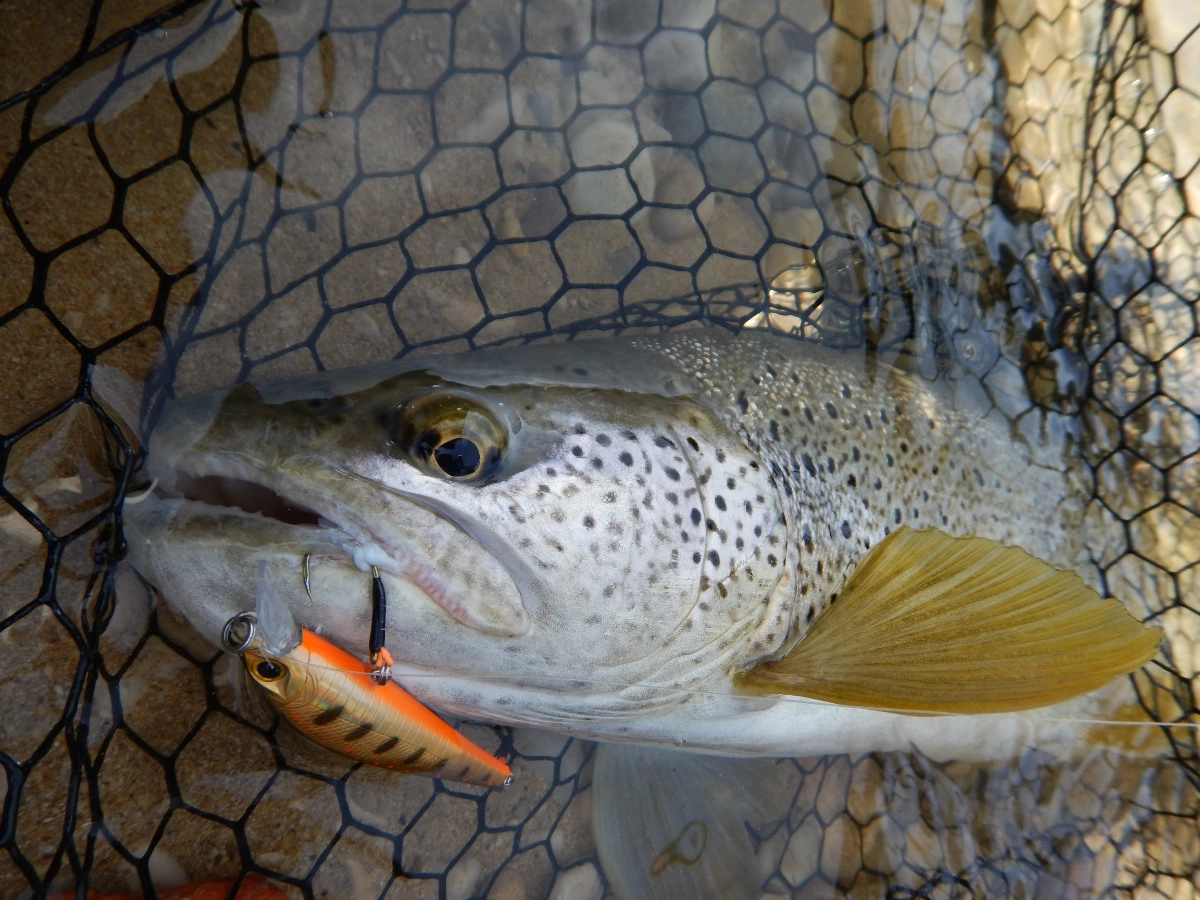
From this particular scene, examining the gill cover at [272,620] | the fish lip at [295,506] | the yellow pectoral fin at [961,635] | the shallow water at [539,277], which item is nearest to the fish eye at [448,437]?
the fish lip at [295,506]

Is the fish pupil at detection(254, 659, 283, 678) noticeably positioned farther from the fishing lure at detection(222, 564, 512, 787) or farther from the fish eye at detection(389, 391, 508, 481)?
the fish eye at detection(389, 391, 508, 481)

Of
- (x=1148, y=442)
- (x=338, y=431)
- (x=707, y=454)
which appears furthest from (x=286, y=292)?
(x=1148, y=442)

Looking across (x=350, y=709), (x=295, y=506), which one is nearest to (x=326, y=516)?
(x=295, y=506)

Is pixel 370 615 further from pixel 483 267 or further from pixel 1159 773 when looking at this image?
pixel 1159 773

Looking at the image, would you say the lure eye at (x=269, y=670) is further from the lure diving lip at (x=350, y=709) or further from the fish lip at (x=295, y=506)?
the fish lip at (x=295, y=506)

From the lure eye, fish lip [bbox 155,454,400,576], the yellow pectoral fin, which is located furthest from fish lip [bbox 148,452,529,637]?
the yellow pectoral fin

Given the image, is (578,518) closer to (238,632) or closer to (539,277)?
(238,632)
